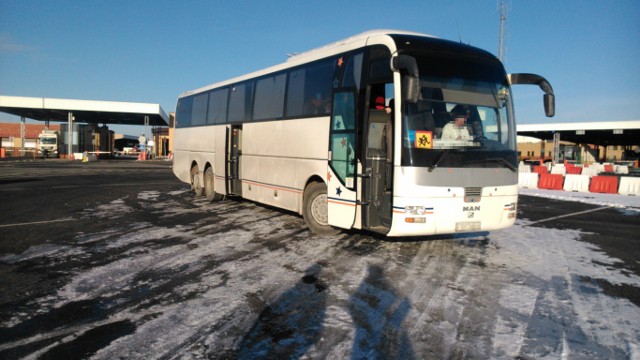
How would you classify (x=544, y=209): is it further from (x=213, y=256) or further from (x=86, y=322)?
(x=86, y=322)

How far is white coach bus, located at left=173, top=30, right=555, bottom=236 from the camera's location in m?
6.32

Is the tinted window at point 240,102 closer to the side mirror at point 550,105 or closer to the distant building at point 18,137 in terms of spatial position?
the side mirror at point 550,105

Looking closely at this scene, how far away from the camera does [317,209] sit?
838 cm

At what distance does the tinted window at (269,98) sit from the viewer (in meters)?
9.61

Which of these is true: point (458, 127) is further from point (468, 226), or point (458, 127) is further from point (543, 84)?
point (543, 84)

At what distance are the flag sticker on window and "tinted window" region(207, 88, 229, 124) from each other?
290 inches

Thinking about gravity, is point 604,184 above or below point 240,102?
below

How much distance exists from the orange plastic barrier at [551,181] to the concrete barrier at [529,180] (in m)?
0.24

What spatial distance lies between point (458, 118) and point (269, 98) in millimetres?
4950

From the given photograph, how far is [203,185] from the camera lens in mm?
13891

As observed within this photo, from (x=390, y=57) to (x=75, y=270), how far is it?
213 inches

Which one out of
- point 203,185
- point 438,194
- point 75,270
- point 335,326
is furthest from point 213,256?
point 203,185

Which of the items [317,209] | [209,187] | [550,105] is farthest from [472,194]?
[209,187]

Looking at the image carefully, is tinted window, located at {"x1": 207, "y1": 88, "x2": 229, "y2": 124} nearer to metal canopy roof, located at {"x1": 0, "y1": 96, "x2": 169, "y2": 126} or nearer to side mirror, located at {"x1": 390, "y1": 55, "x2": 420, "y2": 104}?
side mirror, located at {"x1": 390, "y1": 55, "x2": 420, "y2": 104}
